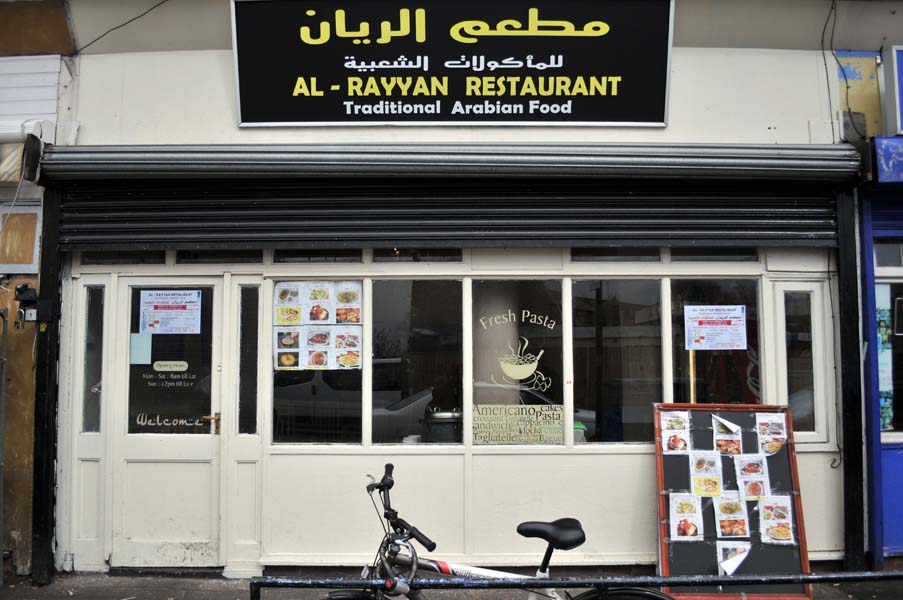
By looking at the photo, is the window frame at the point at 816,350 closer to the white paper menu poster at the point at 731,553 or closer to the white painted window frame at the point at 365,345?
the white painted window frame at the point at 365,345

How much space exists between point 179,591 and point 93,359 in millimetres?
1972

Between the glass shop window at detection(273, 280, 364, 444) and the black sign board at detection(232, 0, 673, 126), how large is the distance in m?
1.41

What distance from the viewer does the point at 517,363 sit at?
508 centimetres

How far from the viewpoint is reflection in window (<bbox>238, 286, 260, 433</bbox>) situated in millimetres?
5016

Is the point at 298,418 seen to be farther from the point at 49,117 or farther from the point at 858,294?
the point at 858,294

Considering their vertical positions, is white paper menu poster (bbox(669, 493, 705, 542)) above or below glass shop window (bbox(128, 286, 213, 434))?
below

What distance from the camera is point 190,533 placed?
16.3 feet

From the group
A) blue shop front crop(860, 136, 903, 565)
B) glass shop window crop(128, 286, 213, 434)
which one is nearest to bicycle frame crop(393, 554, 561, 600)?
glass shop window crop(128, 286, 213, 434)

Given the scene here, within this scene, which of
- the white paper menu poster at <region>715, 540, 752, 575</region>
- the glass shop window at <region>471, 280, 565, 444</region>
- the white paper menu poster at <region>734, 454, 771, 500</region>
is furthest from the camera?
the glass shop window at <region>471, 280, 565, 444</region>

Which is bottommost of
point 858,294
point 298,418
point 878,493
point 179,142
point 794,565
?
point 794,565

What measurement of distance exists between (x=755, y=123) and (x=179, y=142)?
471cm

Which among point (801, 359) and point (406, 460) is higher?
point (801, 359)

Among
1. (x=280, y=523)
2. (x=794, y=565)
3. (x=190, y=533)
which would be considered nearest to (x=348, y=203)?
(x=280, y=523)

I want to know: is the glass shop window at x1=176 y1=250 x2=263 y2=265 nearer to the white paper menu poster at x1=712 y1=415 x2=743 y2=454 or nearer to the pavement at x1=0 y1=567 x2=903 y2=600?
the pavement at x1=0 y1=567 x2=903 y2=600
